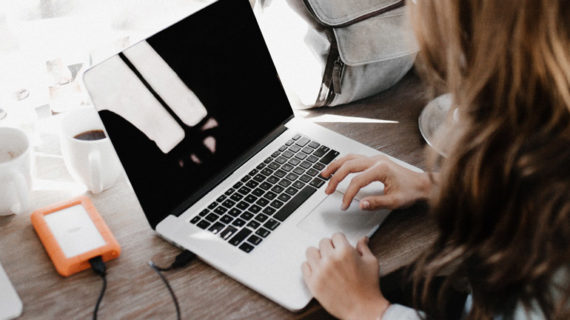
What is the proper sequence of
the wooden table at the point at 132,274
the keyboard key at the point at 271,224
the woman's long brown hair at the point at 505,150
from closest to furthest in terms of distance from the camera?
the woman's long brown hair at the point at 505,150, the wooden table at the point at 132,274, the keyboard key at the point at 271,224

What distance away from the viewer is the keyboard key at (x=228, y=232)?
750 millimetres

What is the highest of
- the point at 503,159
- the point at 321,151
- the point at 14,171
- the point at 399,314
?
the point at 14,171

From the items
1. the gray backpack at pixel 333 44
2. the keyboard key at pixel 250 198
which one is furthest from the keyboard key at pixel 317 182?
the gray backpack at pixel 333 44

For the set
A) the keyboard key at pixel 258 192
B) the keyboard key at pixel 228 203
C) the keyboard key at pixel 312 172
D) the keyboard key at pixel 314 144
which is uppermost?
the keyboard key at pixel 228 203

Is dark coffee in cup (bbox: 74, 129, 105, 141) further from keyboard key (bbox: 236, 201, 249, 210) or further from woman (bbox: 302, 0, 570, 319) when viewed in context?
woman (bbox: 302, 0, 570, 319)

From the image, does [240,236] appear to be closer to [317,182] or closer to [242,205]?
[242,205]

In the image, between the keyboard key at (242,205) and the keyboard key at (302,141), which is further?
the keyboard key at (302,141)

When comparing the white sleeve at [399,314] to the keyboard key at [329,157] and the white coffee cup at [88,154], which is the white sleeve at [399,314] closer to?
the keyboard key at [329,157]

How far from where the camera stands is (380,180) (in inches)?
33.0

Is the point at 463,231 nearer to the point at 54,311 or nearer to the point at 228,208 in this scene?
the point at 228,208

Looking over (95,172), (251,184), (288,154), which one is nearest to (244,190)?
(251,184)

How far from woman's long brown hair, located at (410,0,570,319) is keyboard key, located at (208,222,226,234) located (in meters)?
0.30

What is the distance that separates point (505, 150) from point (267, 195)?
38 cm

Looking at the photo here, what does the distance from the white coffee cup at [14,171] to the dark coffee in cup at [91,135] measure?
0.26 ft
